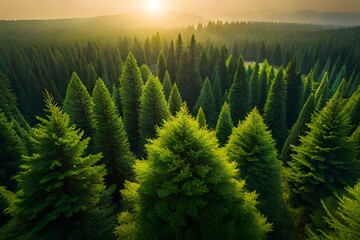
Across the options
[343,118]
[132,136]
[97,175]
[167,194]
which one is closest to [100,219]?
[97,175]

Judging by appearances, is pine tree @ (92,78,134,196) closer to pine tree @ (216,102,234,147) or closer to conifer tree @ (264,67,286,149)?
pine tree @ (216,102,234,147)

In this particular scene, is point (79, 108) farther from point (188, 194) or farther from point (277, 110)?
point (277, 110)

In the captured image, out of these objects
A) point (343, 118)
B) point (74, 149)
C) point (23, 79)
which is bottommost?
point (23, 79)

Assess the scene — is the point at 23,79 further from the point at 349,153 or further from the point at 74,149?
the point at 349,153

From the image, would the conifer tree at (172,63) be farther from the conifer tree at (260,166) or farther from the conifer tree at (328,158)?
the conifer tree at (260,166)

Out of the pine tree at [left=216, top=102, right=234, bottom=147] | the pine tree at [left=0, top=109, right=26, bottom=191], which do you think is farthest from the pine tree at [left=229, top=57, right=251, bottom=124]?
the pine tree at [left=0, top=109, right=26, bottom=191]

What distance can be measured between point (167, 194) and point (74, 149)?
17.9 ft

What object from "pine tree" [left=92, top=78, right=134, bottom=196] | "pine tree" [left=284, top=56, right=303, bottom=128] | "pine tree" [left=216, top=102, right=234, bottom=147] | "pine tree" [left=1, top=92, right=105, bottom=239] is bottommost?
"pine tree" [left=284, top=56, right=303, bottom=128]

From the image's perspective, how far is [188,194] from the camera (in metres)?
10.4

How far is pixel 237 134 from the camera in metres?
18.9

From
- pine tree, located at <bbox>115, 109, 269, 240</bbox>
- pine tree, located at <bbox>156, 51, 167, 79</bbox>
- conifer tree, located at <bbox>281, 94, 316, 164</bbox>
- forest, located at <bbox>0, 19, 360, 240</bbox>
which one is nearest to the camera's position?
pine tree, located at <bbox>115, 109, 269, 240</bbox>

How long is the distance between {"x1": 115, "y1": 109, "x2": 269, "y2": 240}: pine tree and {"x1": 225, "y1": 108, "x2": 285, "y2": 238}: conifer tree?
19.3 ft

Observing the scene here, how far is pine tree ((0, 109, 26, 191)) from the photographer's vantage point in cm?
2016

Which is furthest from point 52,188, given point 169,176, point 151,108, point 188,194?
point 151,108
